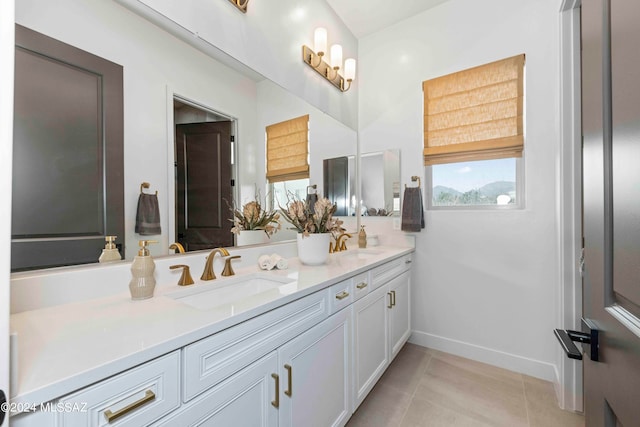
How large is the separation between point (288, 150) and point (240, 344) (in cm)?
133

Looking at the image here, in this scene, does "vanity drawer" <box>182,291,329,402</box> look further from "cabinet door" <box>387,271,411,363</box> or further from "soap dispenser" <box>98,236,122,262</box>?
"cabinet door" <box>387,271,411,363</box>

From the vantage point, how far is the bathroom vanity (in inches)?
20.9

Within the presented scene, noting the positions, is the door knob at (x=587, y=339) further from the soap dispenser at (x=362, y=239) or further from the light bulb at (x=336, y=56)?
the light bulb at (x=336, y=56)

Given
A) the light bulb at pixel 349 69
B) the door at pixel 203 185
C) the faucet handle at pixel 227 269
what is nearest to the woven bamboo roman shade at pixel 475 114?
the light bulb at pixel 349 69

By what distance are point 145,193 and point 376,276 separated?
1325mm

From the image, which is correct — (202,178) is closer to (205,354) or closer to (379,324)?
(205,354)

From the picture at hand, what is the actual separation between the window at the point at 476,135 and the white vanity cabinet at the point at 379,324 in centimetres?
73

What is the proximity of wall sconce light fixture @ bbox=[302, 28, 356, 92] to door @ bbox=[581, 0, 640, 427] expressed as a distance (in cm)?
175

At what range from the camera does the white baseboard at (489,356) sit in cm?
191

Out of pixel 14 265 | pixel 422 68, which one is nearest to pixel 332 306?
pixel 14 265

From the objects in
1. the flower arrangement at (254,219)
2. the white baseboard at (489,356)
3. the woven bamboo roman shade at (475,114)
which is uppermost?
the woven bamboo roman shade at (475,114)

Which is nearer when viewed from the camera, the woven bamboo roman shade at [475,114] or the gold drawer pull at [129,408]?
the gold drawer pull at [129,408]

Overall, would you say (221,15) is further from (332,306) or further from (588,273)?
(588,273)

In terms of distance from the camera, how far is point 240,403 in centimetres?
83
